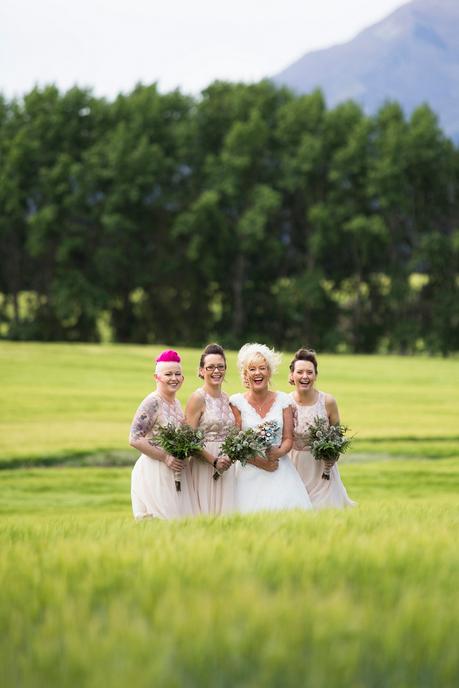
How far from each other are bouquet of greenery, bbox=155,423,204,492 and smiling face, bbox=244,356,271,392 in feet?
2.38

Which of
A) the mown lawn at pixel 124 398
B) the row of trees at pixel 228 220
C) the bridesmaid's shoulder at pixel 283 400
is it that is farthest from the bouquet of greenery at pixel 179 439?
the row of trees at pixel 228 220

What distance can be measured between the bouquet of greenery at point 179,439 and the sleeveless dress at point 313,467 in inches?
55.2

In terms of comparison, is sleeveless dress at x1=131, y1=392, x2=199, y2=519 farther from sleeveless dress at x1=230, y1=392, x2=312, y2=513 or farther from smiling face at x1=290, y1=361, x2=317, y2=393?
smiling face at x1=290, y1=361, x2=317, y2=393

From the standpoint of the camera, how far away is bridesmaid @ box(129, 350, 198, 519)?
1030cm

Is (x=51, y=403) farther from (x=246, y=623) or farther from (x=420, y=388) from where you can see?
(x=246, y=623)

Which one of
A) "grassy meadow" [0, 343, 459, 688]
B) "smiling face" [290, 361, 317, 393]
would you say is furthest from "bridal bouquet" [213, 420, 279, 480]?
"grassy meadow" [0, 343, 459, 688]

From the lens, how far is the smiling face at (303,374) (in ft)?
35.9

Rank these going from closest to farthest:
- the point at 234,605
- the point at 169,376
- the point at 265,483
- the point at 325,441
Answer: the point at 234,605
the point at 169,376
the point at 265,483
the point at 325,441

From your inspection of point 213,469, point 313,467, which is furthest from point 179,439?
point 313,467

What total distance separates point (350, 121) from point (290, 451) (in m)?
60.6

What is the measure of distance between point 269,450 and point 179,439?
3.00 ft

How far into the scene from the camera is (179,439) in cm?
1004

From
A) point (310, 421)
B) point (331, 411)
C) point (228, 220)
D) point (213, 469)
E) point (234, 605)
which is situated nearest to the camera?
point (234, 605)

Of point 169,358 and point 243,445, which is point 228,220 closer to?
point 169,358
